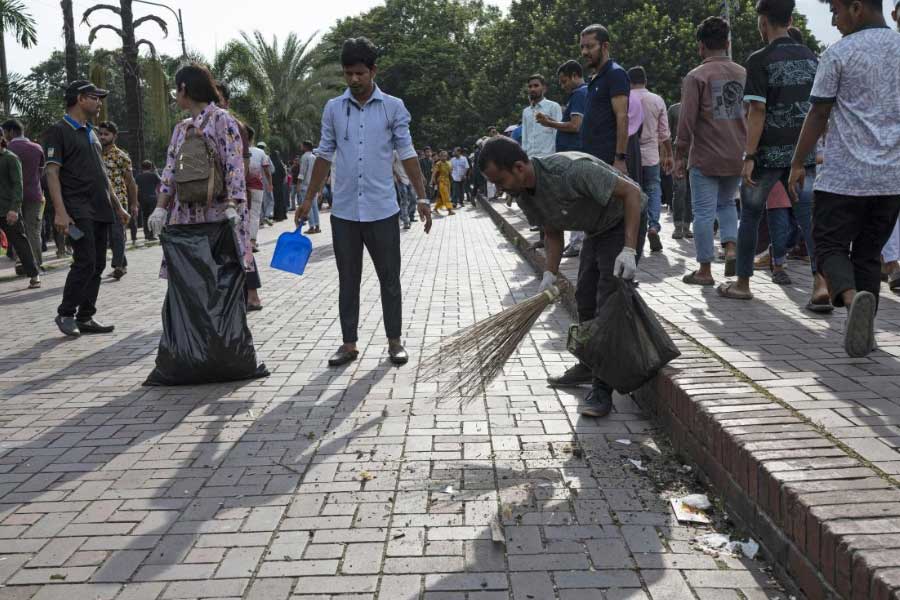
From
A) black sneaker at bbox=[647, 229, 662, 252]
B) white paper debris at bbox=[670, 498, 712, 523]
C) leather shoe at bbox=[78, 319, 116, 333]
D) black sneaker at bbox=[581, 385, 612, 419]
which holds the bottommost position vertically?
white paper debris at bbox=[670, 498, 712, 523]

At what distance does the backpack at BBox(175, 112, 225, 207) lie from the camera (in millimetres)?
5273

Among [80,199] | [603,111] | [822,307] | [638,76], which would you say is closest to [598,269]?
[822,307]

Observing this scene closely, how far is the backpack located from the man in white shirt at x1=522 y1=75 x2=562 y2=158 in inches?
222

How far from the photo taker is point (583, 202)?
4.02m

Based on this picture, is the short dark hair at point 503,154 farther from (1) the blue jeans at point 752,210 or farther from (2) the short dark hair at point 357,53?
(1) the blue jeans at point 752,210

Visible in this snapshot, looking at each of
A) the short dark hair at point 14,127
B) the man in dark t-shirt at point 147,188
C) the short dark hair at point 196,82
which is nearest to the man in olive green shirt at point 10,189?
the short dark hair at point 14,127

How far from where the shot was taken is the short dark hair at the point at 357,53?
534cm

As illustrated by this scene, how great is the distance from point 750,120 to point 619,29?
33.0m

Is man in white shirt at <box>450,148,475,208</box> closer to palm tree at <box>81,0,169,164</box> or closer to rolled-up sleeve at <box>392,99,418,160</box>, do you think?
palm tree at <box>81,0,169,164</box>

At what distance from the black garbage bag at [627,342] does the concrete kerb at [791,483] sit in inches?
4.7

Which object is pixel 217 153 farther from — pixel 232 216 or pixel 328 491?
pixel 328 491

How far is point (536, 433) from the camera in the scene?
4047 mm

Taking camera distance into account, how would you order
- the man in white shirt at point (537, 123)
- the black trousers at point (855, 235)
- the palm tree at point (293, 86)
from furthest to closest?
the palm tree at point (293, 86) < the man in white shirt at point (537, 123) < the black trousers at point (855, 235)

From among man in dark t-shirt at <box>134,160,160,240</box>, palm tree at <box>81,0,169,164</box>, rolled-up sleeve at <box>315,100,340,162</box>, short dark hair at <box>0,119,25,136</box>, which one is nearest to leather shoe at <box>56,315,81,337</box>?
rolled-up sleeve at <box>315,100,340,162</box>
